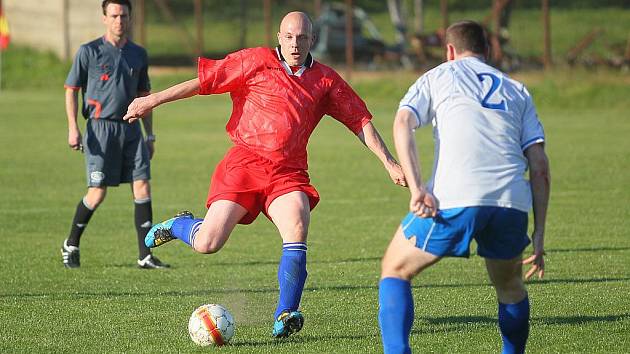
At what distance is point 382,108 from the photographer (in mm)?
27094

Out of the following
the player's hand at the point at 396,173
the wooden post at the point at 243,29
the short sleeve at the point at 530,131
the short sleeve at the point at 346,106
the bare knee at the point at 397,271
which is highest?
the short sleeve at the point at 530,131

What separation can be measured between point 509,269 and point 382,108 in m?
21.6

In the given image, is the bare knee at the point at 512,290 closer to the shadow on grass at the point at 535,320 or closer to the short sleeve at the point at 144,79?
the shadow on grass at the point at 535,320

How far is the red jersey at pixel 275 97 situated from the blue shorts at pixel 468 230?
177cm

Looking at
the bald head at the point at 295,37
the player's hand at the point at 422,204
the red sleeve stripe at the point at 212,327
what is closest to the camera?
the player's hand at the point at 422,204

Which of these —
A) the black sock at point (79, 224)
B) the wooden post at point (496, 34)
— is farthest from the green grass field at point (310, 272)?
the wooden post at point (496, 34)

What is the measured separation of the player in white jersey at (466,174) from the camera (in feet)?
17.4

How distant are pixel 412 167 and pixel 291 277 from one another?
1.67 metres

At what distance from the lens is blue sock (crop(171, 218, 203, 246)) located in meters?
7.20

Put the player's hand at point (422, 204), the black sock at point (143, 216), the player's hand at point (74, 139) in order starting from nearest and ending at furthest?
the player's hand at point (422, 204)
the player's hand at point (74, 139)
the black sock at point (143, 216)

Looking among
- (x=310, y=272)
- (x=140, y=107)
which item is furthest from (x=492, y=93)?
(x=310, y=272)

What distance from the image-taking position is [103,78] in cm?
951

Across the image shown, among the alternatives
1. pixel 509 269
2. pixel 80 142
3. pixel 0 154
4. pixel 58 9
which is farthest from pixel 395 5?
pixel 509 269

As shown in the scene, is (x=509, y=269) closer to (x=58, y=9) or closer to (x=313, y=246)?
(x=313, y=246)
